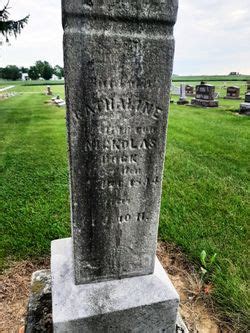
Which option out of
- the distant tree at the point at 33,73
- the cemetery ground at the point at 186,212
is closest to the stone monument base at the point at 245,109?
the cemetery ground at the point at 186,212

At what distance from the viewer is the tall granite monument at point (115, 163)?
5.10 ft

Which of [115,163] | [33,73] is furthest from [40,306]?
[33,73]

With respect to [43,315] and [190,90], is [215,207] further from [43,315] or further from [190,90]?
[190,90]

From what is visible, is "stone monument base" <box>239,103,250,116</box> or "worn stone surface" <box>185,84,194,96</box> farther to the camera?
"worn stone surface" <box>185,84,194,96</box>

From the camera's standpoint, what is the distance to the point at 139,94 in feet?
5.66

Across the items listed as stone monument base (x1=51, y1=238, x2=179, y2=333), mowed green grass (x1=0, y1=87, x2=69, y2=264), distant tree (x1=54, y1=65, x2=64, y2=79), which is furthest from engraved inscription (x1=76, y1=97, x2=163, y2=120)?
distant tree (x1=54, y1=65, x2=64, y2=79)

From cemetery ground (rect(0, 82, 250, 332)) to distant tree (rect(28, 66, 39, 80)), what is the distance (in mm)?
88029

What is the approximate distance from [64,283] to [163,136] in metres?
1.34

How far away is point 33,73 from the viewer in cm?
8925

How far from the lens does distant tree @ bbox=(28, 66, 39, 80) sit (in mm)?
87875

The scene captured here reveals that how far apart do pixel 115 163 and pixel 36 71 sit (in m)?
95.0

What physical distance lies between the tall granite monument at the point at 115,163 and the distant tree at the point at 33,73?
94.5 meters

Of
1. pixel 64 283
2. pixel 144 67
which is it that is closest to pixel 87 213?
pixel 64 283

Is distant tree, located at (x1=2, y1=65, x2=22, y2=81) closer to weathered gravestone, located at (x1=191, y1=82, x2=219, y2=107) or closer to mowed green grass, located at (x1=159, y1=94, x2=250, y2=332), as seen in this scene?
weathered gravestone, located at (x1=191, y1=82, x2=219, y2=107)
